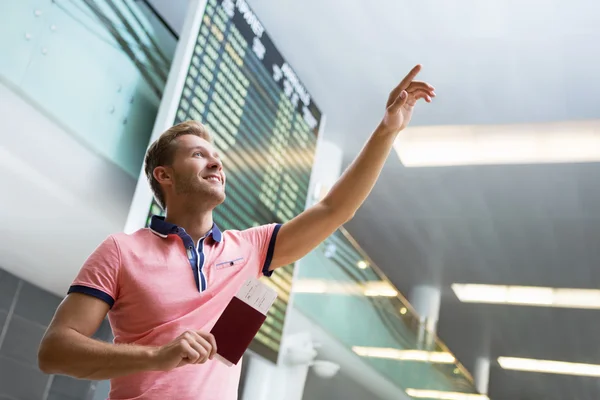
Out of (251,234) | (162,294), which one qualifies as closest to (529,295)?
(251,234)

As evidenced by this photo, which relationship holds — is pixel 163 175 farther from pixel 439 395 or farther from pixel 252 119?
pixel 439 395

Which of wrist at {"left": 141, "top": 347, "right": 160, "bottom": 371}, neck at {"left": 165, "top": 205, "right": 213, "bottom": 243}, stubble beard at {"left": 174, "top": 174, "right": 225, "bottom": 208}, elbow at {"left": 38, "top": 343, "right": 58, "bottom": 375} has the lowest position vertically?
elbow at {"left": 38, "top": 343, "right": 58, "bottom": 375}

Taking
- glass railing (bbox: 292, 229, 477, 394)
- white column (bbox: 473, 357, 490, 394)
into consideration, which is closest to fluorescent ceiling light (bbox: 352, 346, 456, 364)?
glass railing (bbox: 292, 229, 477, 394)

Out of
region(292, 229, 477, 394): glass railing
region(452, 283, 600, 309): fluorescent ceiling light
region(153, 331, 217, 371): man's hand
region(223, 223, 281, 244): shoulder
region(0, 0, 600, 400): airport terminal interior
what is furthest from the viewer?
region(452, 283, 600, 309): fluorescent ceiling light

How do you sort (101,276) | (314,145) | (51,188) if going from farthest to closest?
(314,145)
(51,188)
(101,276)

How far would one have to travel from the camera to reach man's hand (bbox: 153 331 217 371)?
1181mm

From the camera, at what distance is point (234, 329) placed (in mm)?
1287

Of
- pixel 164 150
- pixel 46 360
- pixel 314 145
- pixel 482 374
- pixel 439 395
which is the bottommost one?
pixel 46 360

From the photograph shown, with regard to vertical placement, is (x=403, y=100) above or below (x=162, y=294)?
above

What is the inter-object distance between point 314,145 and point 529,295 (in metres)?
4.23

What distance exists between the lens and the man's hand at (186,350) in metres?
1.18

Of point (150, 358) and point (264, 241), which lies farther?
point (264, 241)

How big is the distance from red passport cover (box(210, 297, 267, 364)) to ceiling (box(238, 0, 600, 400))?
281 centimetres

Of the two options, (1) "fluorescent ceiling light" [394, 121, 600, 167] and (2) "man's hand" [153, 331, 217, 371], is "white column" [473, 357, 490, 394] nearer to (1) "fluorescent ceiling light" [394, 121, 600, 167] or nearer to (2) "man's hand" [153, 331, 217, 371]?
(1) "fluorescent ceiling light" [394, 121, 600, 167]
